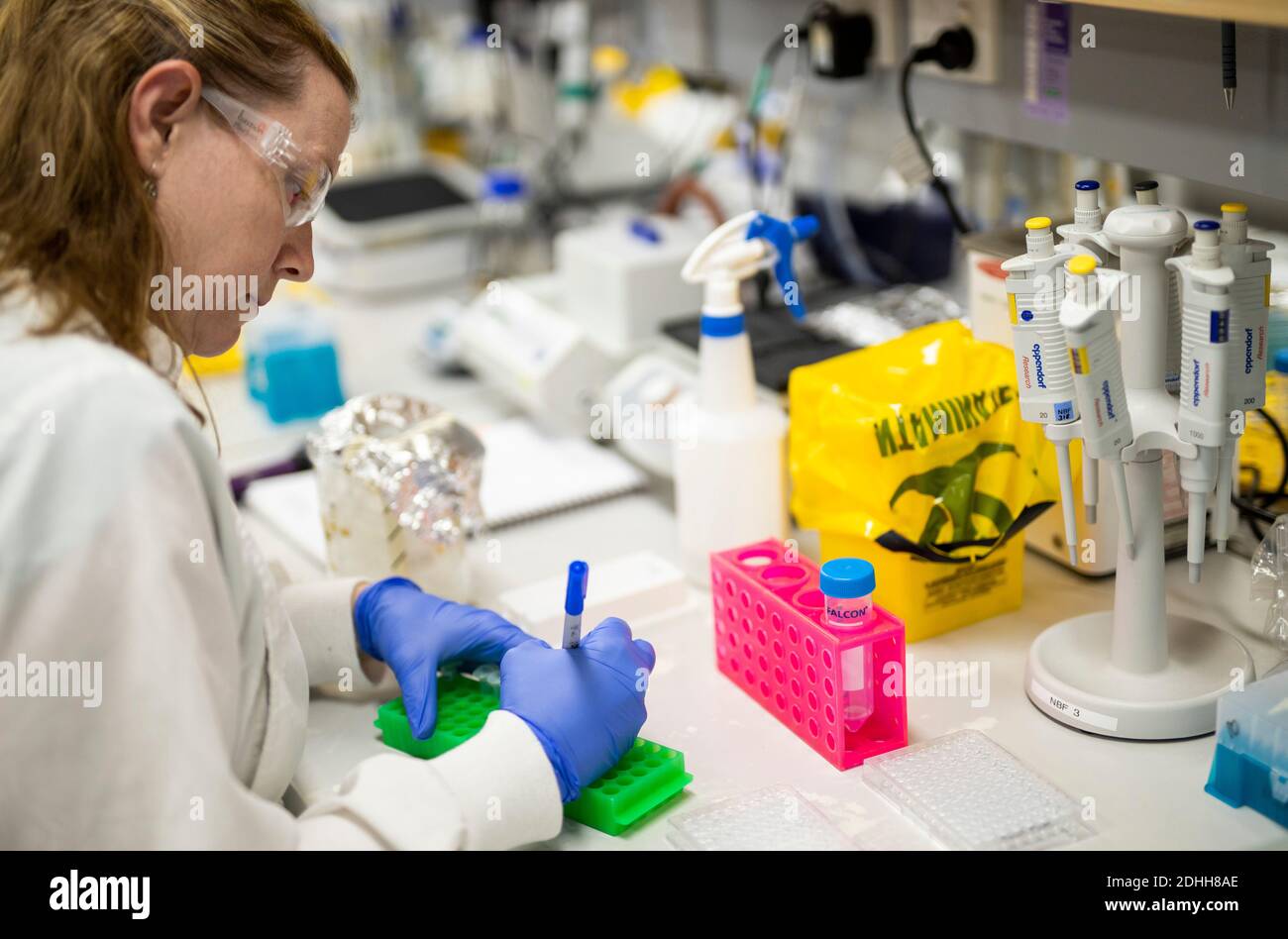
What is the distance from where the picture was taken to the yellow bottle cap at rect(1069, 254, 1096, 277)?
38.4 inches

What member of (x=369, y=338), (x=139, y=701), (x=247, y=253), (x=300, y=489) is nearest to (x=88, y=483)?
(x=139, y=701)

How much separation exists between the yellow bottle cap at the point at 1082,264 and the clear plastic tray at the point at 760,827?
0.46m

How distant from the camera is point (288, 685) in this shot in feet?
3.54

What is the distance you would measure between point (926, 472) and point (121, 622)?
72 centimetres

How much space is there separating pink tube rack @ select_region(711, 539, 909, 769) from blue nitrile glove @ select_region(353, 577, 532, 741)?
7.7 inches

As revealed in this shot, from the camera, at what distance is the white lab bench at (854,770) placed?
1050 millimetres

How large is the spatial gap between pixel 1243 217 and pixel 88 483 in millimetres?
818

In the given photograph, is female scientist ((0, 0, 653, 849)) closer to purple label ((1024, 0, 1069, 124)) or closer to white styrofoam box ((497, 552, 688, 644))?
white styrofoam box ((497, 552, 688, 644))

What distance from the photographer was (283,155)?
1046mm

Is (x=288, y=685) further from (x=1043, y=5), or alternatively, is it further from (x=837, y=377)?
(x=1043, y=5)

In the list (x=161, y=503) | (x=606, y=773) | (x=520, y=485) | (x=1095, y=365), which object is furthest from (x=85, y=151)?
(x=520, y=485)

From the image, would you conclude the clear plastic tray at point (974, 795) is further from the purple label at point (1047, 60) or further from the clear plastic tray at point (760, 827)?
the purple label at point (1047, 60)

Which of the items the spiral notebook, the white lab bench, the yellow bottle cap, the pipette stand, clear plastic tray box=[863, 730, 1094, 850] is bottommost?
the white lab bench

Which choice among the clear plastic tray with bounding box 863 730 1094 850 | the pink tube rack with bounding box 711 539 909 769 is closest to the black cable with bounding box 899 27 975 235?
the pink tube rack with bounding box 711 539 909 769
